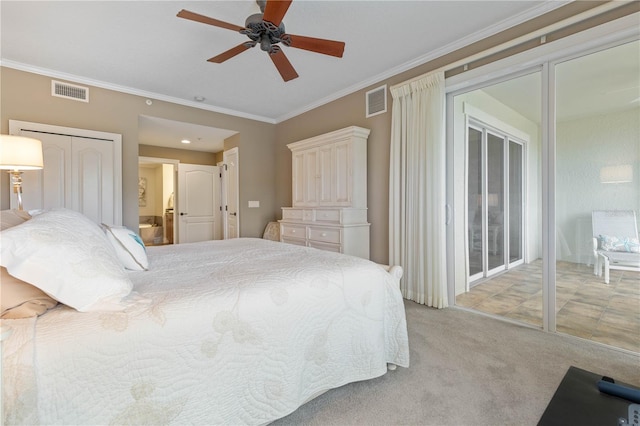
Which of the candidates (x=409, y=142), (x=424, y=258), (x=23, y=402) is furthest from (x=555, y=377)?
(x=23, y=402)

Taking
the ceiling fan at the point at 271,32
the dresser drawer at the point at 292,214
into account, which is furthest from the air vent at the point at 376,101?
the dresser drawer at the point at 292,214

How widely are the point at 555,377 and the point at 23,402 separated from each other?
103 inches

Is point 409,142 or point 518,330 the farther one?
point 409,142

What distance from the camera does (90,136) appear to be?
11.9 feet

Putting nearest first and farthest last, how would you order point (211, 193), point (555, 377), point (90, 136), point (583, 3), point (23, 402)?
1. point (23, 402)
2. point (555, 377)
3. point (583, 3)
4. point (90, 136)
5. point (211, 193)

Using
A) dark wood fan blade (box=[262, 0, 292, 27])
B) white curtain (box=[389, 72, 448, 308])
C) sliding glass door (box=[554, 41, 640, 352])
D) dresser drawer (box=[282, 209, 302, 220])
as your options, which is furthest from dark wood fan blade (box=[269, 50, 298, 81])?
sliding glass door (box=[554, 41, 640, 352])

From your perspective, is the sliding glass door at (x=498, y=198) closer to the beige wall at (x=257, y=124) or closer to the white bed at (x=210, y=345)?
the beige wall at (x=257, y=124)

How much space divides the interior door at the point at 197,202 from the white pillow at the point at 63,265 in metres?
5.34

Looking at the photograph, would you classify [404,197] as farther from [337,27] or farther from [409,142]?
[337,27]

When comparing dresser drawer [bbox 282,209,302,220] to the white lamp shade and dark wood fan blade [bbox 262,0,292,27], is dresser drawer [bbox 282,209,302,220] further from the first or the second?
the white lamp shade

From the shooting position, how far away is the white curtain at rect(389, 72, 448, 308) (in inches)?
117

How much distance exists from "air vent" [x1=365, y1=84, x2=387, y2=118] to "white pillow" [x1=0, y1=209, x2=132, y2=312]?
11.0 feet

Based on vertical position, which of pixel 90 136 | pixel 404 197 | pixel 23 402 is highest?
pixel 90 136

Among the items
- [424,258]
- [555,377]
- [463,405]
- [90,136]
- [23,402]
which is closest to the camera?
[23,402]
